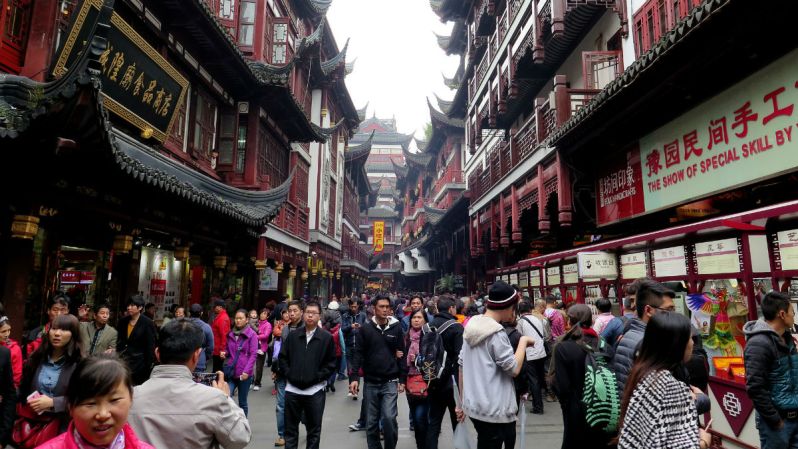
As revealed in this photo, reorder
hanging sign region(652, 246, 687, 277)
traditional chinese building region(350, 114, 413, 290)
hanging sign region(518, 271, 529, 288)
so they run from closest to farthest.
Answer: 1. hanging sign region(652, 246, 687, 277)
2. hanging sign region(518, 271, 529, 288)
3. traditional chinese building region(350, 114, 413, 290)

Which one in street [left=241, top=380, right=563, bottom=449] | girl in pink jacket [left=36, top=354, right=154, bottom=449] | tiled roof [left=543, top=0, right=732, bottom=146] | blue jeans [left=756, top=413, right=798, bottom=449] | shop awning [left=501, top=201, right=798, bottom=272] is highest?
tiled roof [left=543, top=0, right=732, bottom=146]

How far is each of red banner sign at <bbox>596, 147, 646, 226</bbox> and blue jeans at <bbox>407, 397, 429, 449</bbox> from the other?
5.56 meters

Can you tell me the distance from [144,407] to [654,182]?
8090mm

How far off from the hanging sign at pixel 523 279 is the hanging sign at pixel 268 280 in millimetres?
7872

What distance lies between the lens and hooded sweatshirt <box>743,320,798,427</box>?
3.54m

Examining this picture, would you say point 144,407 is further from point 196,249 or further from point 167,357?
point 196,249

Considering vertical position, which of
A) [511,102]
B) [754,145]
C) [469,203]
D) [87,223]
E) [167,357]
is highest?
[511,102]

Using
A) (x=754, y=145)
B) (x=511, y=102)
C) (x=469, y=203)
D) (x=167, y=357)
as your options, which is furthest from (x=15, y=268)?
(x=469, y=203)

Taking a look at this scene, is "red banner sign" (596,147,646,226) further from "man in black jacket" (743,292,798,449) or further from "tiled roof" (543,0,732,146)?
"man in black jacket" (743,292,798,449)

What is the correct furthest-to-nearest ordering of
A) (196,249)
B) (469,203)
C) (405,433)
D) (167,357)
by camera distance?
1. (469,203)
2. (196,249)
3. (405,433)
4. (167,357)

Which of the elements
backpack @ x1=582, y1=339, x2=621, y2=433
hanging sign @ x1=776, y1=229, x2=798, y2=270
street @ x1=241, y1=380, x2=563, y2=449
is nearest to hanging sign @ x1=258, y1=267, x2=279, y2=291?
street @ x1=241, y1=380, x2=563, y2=449

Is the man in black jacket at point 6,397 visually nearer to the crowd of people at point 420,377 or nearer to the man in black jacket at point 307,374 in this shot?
the crowd of people at point 420,377

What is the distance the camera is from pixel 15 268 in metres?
5.88

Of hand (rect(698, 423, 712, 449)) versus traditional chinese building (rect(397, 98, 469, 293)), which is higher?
traditional chinese building (rect(397, 98, 469, 293))
